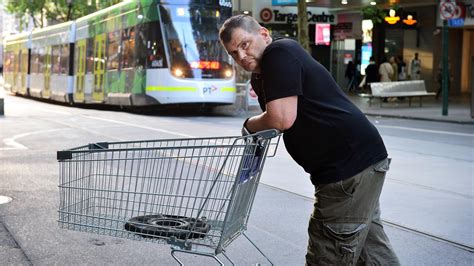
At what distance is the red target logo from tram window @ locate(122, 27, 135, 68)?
10.0m

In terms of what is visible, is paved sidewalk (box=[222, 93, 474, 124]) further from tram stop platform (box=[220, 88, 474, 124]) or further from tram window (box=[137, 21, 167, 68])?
tram window (box=[137, 21, 167, 68])

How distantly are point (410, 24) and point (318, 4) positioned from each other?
482 cm

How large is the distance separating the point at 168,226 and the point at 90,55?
79.7 ft

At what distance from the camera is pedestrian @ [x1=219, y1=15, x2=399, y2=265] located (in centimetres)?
326

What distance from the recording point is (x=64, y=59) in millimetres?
30688

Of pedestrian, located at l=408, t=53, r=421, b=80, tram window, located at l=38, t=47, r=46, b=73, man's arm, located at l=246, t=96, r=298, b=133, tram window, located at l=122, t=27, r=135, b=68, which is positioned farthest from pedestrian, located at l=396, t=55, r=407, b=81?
man's arm, located at l=246, t=96, r=298, b=133

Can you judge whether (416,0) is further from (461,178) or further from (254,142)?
(254,142)

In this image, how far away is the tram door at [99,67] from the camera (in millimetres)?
25438

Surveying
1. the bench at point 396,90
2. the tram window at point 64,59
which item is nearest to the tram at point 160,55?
the tram window at point 64,59

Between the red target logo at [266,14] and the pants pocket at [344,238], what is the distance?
1136 inches

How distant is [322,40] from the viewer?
38312 millimetres

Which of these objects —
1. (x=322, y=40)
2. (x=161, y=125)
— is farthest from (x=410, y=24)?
(x=161, y=125)

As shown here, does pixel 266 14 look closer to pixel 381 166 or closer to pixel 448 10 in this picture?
pixel 448 10

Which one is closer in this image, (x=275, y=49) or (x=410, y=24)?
(x=275, y=49)
